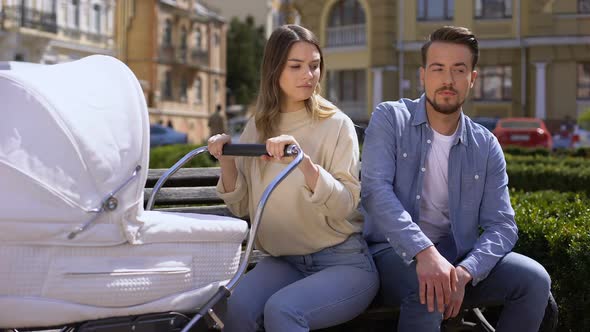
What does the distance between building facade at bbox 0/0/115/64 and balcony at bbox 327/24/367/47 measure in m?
14.2

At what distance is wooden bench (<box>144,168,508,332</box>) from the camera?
423 cm

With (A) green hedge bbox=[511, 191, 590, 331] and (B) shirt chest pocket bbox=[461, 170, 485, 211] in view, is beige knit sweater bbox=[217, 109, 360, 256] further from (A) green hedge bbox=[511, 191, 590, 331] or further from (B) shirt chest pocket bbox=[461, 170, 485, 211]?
(A) green hedge bbox=[511, 191, 590, 331]

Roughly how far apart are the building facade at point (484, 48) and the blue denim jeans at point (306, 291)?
34.7m

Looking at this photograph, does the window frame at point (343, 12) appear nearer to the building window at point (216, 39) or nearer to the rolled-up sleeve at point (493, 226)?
the building window at point (216, 39)

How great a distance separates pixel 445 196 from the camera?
4.31m

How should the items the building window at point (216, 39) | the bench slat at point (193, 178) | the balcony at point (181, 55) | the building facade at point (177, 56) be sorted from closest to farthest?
the bench slat at point (193, 178) < the building facade at point (177, 56) < the balcony at point (181, 55) < the building window at point (216, 39)

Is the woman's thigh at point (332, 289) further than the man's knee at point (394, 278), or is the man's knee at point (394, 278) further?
the man's knee at point (394, 278)

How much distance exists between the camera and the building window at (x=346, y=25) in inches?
1725

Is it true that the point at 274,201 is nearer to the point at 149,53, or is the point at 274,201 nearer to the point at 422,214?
the point at 422,214

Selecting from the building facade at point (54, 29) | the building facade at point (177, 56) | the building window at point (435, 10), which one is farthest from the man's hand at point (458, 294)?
the building facade at point (177, 56)

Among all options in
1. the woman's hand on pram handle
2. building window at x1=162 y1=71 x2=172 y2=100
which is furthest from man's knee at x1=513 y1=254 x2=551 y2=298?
building window at x1=162 y1=71 x2=172 y2=100

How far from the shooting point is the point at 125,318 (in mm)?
3230

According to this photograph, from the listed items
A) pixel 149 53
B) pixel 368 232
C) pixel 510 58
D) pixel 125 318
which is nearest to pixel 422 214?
pixel 368 232

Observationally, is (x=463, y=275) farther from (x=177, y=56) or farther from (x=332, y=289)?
(x=177, y=56)
